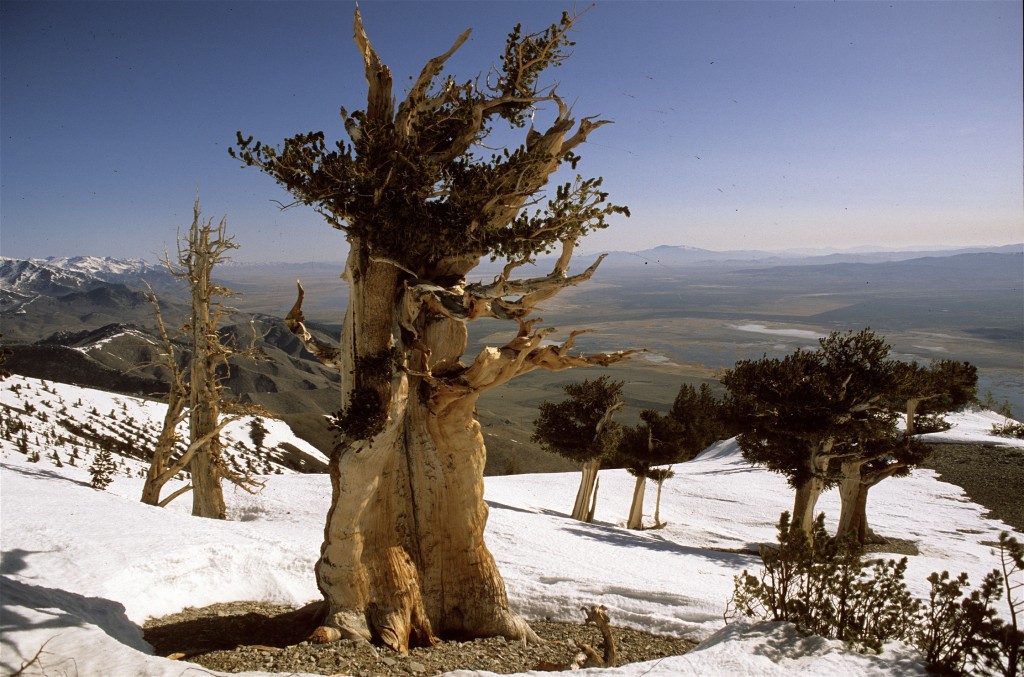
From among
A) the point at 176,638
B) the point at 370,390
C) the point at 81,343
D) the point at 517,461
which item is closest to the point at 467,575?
the point at 370,390

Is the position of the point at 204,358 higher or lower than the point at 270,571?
higher

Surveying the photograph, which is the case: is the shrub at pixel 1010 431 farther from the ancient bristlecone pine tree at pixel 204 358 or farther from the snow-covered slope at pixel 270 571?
the ancient bristlecone pine tree at pixel 204 358

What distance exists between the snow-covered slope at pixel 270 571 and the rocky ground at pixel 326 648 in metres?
0.42

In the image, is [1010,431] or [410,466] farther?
[1010,431]

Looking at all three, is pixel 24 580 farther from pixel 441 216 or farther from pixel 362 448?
pixel 441 216

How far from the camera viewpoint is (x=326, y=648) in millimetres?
6273

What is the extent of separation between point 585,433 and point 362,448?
16.3 metres

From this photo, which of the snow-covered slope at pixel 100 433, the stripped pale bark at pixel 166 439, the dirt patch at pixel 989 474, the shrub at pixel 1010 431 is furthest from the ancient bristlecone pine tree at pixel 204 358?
the shrub at pixel 1010 431

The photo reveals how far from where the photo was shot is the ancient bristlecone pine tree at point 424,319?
634 cm

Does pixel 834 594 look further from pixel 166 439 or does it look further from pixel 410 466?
pixel 166 439

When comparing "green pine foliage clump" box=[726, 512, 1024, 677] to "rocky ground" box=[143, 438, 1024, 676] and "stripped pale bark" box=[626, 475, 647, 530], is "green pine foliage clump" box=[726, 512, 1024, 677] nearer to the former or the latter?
"rocky ground" box=[143, 438, 1024, 676]

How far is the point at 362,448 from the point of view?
680 cm

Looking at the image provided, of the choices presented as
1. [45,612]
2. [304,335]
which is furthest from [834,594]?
[45,612]

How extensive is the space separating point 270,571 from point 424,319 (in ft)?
17.0
